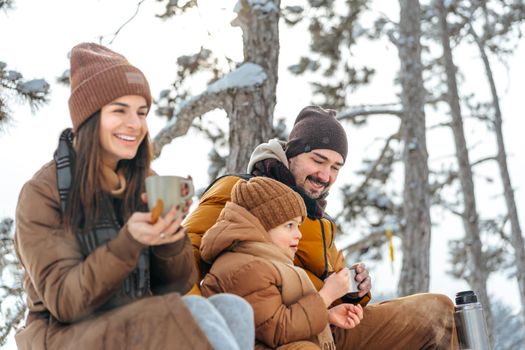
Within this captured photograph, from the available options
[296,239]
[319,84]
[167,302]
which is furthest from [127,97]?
[319,84]

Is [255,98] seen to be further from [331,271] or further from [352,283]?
[352,283]

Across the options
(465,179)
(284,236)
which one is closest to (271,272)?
(284,236)

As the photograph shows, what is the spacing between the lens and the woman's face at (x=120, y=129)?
223 cm

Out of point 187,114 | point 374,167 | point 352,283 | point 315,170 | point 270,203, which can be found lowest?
point 352,283

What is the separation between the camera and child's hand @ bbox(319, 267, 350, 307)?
9.03ft

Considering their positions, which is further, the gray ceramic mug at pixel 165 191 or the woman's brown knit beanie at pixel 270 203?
the woman's brown knit beanie at pixel 270 203

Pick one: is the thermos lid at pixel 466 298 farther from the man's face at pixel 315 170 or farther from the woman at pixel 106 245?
the woman at pixel 106 245

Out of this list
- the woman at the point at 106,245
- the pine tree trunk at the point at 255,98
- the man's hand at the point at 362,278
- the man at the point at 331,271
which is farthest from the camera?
the pine tree trunk at the point at 255,98

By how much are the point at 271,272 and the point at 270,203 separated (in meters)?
0.32

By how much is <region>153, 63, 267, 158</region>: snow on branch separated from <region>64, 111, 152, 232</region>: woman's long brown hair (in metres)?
3.18

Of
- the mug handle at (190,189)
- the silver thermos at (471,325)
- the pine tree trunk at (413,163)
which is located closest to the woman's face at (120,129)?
the mug handle at (190,189)

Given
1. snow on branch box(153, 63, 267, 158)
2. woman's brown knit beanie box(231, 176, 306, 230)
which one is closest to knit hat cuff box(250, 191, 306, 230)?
woman's brown knit beanie box(231, 176, 306, 230)

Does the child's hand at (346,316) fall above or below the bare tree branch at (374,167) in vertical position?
below

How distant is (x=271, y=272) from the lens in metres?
2.55
